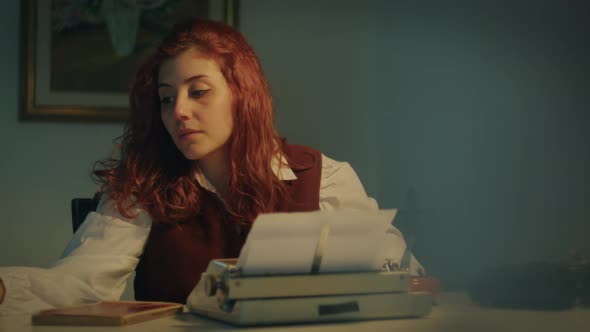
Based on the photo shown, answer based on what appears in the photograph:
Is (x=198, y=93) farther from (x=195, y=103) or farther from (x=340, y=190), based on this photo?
(x=340, y=190)

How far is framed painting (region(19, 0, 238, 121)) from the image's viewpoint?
2664mm

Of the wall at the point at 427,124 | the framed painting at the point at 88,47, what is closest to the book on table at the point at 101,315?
the wall at the point at 427,124

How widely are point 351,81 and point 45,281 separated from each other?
1786 mm

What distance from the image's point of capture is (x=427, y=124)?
2775 millimetres

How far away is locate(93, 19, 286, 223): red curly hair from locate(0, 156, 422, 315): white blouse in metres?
0.05

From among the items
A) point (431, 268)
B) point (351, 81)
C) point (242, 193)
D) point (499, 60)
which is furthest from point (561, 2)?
point (242, 193)

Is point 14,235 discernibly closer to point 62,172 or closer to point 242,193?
point 62,172

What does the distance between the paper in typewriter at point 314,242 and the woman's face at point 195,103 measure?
24.6 inches

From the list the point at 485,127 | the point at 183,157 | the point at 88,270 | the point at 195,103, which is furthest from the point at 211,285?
the point at 485,127

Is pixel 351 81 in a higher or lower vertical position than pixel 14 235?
higher

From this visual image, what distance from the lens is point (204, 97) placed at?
5.43 ft

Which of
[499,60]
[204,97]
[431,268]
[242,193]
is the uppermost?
[499,60]

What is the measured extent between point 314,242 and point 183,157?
0.83 m

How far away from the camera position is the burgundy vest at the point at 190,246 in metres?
1.68
